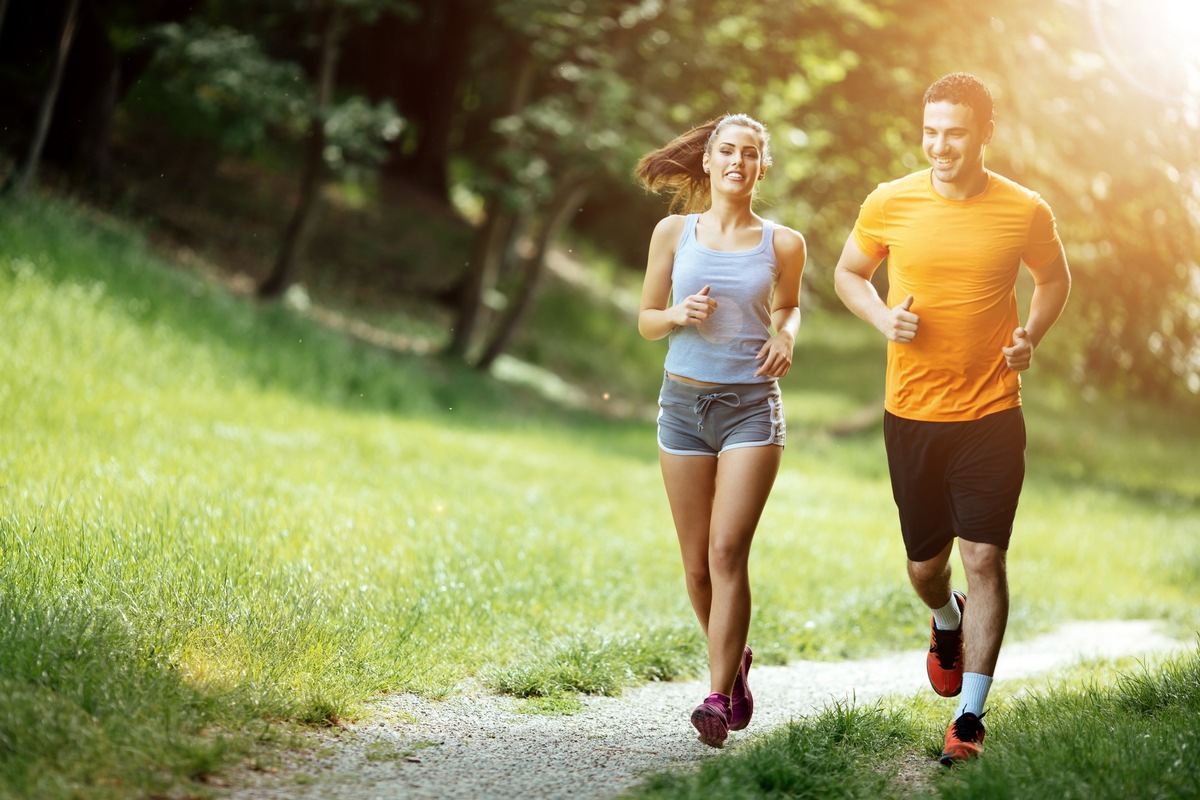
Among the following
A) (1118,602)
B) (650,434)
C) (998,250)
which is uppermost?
(998,250)

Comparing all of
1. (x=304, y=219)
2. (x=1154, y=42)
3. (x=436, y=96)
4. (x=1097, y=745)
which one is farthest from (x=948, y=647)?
(x=436, y=96)

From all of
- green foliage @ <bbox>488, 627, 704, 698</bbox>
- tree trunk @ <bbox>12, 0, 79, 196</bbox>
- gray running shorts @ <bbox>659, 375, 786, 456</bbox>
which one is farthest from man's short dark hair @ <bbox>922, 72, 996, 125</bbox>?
tree trunk @ <bbox>12, 0, 79, 196</bbox>

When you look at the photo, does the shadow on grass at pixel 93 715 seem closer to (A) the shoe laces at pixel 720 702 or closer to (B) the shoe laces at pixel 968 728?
(A) the shoe laces at pixel 720 702

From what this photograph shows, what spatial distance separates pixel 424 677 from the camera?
5.43m

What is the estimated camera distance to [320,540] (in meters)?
7.23

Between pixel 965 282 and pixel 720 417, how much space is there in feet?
3.54

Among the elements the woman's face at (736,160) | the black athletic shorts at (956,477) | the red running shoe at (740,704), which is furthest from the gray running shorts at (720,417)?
the red running shoe at (740,704)

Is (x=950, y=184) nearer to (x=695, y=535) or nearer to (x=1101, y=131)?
(x=695, y=535)

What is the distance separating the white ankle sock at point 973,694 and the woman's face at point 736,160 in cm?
209

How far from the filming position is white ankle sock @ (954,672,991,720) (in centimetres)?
461

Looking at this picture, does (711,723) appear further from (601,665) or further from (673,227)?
(673,227)

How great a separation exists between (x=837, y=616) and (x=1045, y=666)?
135cm

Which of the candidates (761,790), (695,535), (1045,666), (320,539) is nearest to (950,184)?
(695,535)

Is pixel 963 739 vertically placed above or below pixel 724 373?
below
